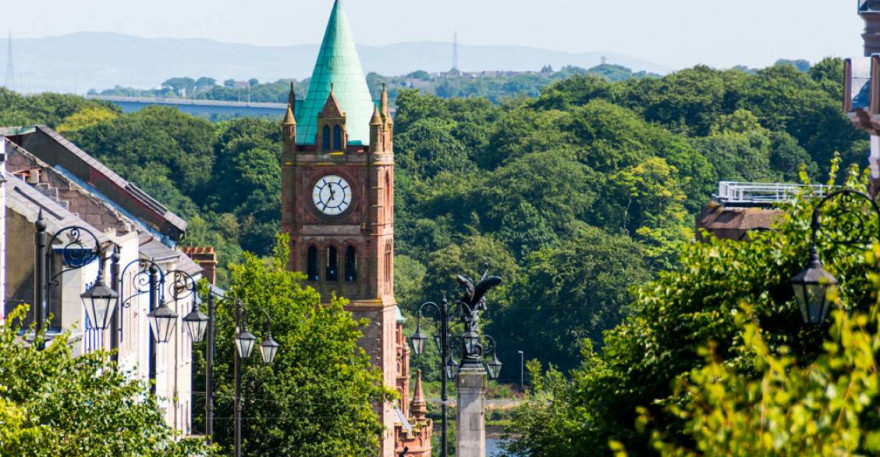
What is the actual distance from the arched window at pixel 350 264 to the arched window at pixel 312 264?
1257 mm

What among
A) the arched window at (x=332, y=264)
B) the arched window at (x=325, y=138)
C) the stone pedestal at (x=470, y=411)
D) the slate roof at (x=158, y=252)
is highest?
the arched window at (x=325, y=138)

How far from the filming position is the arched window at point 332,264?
105 m

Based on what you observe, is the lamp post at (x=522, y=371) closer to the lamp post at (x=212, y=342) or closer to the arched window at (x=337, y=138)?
the arched window at (x=337, y=138)

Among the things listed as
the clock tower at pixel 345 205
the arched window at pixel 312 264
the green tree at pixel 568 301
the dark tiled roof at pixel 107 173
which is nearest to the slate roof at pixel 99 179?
the dark tiled roof at pixel 107 173

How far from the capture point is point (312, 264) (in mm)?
105438

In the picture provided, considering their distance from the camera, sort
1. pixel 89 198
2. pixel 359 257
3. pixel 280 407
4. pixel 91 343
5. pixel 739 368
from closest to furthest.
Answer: pixel 739 368 < pixel 91 343 < pixel 89 198 < pixel 280 407 < pixel 359 257

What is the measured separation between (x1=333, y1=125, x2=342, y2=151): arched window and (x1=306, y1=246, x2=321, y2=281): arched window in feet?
14.6

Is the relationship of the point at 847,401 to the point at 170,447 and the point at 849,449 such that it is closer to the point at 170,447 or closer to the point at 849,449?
the point at 849,449

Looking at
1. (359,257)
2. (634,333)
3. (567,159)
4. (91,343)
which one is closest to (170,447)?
(634,333)

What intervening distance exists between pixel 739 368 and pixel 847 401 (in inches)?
615

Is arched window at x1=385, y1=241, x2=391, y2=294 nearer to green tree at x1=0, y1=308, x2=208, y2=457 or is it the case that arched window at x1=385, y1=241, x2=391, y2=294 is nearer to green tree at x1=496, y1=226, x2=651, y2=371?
green tree at x1=496, y1=226, x2=651, y2=371

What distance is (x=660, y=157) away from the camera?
18212cm

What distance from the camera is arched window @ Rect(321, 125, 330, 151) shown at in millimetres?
106375

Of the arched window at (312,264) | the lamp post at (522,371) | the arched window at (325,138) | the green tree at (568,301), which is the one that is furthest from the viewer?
the green tree at (568,301)
